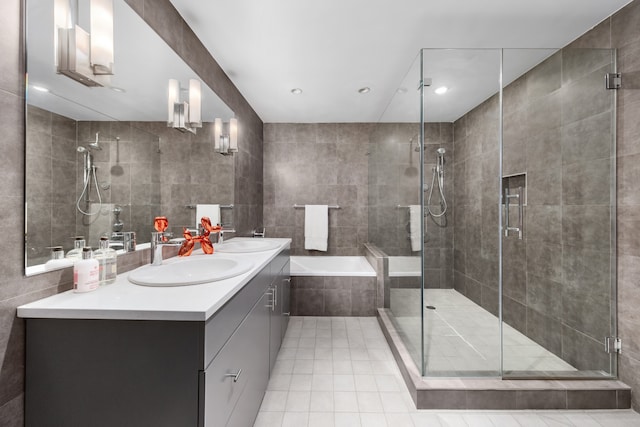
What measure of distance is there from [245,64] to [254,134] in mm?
1055

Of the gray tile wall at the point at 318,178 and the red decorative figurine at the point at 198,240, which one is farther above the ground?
the gray tile wall at the point at 318,178

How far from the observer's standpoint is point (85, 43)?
3.12 ft

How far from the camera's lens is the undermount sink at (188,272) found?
1014 millimetres

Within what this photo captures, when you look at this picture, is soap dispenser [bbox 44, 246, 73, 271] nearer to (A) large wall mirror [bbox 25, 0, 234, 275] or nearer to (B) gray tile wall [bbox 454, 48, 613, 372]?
(A) large wall mirror [bbox 25, 0, 234, 275]

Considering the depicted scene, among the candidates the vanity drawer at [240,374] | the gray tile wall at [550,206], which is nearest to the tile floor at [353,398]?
the vanity drawer at [240,374]

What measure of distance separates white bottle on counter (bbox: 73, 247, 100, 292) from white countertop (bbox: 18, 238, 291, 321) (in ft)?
0.08

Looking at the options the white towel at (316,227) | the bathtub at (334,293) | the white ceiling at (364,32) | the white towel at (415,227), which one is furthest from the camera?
the white towel at (316,227)

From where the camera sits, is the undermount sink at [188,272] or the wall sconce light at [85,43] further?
the undermount sink at [188,272]

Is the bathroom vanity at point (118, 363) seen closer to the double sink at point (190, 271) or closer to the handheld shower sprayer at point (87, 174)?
the double sink at point (190, 271)

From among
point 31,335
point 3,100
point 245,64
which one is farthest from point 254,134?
point 31,335

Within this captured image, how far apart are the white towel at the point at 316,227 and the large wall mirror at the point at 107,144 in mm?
1814

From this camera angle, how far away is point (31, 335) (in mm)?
799

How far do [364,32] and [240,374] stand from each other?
2.04 m

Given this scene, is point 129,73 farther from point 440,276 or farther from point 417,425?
point 417,425
